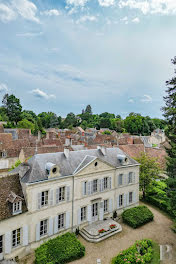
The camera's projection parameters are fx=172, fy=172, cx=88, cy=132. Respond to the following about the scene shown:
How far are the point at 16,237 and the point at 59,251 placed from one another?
386 cm

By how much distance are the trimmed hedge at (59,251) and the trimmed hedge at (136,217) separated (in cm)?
710

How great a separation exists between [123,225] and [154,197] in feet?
26.6

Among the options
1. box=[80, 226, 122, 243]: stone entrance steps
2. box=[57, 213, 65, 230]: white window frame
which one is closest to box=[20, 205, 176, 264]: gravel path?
box=[80, 226, 122, 243]: stone entrance steps

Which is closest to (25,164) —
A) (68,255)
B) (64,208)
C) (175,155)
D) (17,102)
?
(64,208)

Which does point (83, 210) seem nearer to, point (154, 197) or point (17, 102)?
point (154, 197)

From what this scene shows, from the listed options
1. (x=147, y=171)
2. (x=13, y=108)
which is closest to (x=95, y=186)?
(x=147, y=171)

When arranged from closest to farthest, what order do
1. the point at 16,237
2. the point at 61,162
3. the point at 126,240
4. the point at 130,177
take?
the point at 16,237 → the point at 126,240 → the point at 61,162 → the point at 130,177

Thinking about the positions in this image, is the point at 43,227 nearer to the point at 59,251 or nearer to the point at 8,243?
the point at 59,251

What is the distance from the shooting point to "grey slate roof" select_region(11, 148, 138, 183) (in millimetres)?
16203

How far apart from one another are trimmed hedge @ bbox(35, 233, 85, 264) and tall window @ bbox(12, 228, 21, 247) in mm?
1787

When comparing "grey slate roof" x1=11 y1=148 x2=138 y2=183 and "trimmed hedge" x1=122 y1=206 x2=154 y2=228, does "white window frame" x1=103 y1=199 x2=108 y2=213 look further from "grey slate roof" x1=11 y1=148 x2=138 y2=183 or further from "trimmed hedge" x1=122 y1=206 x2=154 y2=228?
"grey slate roof" x1=11 y1=148 x2=138 y2=183

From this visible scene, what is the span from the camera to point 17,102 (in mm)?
71375

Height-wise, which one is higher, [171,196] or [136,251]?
[171,196]
